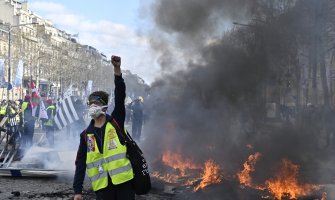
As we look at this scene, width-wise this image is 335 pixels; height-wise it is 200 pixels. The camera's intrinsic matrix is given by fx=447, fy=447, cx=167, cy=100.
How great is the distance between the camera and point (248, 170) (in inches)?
319

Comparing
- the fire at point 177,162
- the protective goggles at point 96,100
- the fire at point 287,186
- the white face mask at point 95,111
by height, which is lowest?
the fire at point 287,186

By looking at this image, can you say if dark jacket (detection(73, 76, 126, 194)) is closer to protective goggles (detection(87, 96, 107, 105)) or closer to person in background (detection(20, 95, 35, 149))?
protective goggles (detection(87, 96, 107, 105))

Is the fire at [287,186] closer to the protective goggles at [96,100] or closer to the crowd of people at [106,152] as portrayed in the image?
the crowd of people at [106,152]

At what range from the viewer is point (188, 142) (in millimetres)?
10141

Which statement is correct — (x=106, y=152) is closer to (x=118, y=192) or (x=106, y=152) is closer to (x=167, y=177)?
(x=118, y=192)

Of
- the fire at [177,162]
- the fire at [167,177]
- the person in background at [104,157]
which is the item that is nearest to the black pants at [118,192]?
the person in background at [104,157]

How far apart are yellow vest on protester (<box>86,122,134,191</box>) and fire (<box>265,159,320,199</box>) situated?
13.3ft

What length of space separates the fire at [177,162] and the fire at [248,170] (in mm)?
1107

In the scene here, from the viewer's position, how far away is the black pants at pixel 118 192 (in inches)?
137

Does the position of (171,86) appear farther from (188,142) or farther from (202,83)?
(188,142)

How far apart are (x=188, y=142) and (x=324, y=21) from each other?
250 inches

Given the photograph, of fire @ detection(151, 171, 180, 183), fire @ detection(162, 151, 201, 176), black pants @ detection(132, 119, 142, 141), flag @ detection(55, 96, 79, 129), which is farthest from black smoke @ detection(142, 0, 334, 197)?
black pants @ detection(132, 119, 142, 141)

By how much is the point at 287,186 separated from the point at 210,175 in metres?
A: 1.39

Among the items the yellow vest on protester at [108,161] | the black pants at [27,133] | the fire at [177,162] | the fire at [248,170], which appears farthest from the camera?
the black pants at [27,133]
